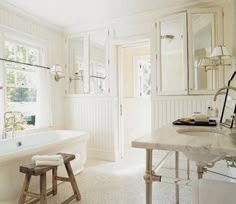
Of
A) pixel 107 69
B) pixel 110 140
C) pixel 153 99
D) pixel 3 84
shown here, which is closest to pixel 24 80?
pixel 3 84

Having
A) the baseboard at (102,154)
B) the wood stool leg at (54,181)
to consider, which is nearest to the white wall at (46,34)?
the baseboard at (102,154)

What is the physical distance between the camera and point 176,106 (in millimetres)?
3496

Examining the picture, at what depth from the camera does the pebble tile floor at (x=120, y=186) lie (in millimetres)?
2494

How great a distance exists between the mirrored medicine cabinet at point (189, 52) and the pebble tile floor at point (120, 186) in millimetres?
1220

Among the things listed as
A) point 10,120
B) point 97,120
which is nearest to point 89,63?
point 97,120

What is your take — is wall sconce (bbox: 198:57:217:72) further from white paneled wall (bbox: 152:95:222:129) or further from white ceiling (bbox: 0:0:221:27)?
white ceiling (bbox: 0:0:221:27)

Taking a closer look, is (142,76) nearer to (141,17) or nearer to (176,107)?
(141,17)

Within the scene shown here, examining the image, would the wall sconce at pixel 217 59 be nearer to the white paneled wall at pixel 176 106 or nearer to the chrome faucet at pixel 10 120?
the white paneled wall at pixel 176 106

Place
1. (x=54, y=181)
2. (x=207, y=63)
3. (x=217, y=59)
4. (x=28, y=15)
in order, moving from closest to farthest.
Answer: (x=54, y=181) < (x=217, y=59) < (x=207, y=63) < (x=28, y=15)

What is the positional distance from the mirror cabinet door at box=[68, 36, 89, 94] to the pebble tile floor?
153cm

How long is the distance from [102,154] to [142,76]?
229 cm

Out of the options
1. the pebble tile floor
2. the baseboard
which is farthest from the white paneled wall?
the baseboard

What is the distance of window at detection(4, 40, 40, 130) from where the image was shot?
3.49 metres

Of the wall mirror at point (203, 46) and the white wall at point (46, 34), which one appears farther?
the white wall at point (46, 34)
